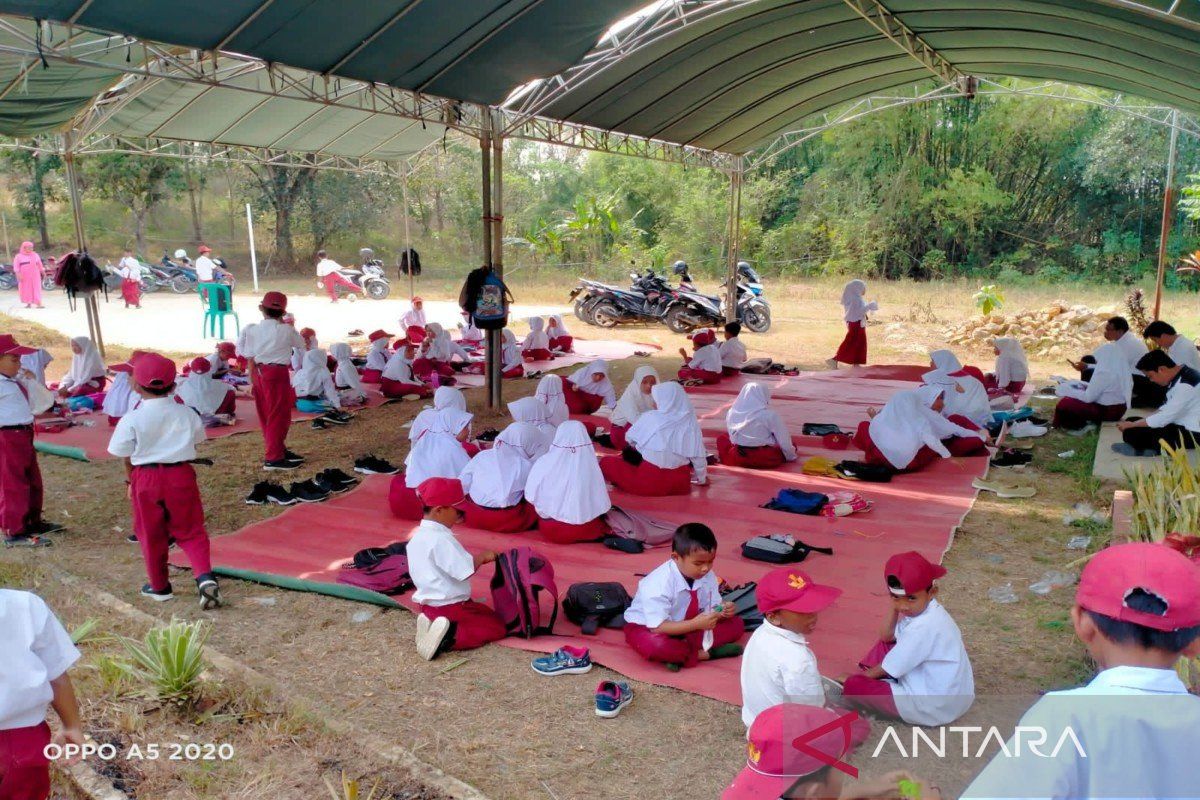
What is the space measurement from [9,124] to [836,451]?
903 centimetres

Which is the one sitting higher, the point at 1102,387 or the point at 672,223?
the point at 672,223

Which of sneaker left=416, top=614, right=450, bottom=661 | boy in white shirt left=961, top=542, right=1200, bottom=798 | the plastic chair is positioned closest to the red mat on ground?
sneaker left=416, top=614, right=450, bottom=661

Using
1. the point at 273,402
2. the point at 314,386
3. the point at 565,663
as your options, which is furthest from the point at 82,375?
the point at 565,663

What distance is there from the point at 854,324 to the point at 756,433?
5.30 metres

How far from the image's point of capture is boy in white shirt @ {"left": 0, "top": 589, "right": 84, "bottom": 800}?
6.34 feet

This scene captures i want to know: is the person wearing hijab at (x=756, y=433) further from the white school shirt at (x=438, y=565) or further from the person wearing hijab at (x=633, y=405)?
the white school shirt at (x=438, y=565)

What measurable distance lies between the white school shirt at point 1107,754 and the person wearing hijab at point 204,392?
811 centimetres

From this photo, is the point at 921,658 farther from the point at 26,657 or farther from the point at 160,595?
the point at 160,595

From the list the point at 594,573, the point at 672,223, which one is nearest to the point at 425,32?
the point at 594,573

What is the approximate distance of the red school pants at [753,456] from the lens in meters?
6.80

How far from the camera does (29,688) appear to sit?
1955mm

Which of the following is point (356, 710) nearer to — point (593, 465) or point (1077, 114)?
point (593, 465)

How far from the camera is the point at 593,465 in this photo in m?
5.15

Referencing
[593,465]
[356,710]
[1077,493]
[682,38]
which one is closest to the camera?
[356,710]
